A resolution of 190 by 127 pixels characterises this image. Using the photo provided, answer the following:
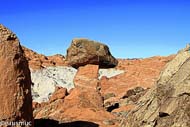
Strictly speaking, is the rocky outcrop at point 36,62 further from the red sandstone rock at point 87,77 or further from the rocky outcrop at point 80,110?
the rocky outcrop at point 80,110

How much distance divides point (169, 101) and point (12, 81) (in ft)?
15.0

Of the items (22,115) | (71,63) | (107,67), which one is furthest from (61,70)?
(22,115)

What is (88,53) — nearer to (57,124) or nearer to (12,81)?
(57,124)

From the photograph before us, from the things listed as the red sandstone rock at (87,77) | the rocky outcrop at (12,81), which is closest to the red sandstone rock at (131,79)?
the red sandstone rock at (87,77)

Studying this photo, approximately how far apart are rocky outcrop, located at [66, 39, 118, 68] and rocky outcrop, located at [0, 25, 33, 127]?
25.8 m

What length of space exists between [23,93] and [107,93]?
20.5 m

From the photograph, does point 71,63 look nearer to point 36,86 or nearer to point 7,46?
point 36,86

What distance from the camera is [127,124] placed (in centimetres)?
762

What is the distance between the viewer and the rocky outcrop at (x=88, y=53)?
120 feet

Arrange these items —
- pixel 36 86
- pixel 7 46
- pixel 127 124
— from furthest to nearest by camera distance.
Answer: pixel 36 86
pixel 7 46
pixel 127 124

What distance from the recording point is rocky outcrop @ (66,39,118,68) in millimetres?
36562

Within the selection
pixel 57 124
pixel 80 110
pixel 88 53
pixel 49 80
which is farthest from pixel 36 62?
pixel 57 124

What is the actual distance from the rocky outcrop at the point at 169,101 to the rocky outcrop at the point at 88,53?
28785mm

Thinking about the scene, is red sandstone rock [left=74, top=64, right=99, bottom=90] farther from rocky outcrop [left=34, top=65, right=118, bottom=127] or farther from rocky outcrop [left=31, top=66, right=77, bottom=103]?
rocky outcrop [left=34, top=65, right=118, bottom=127]
